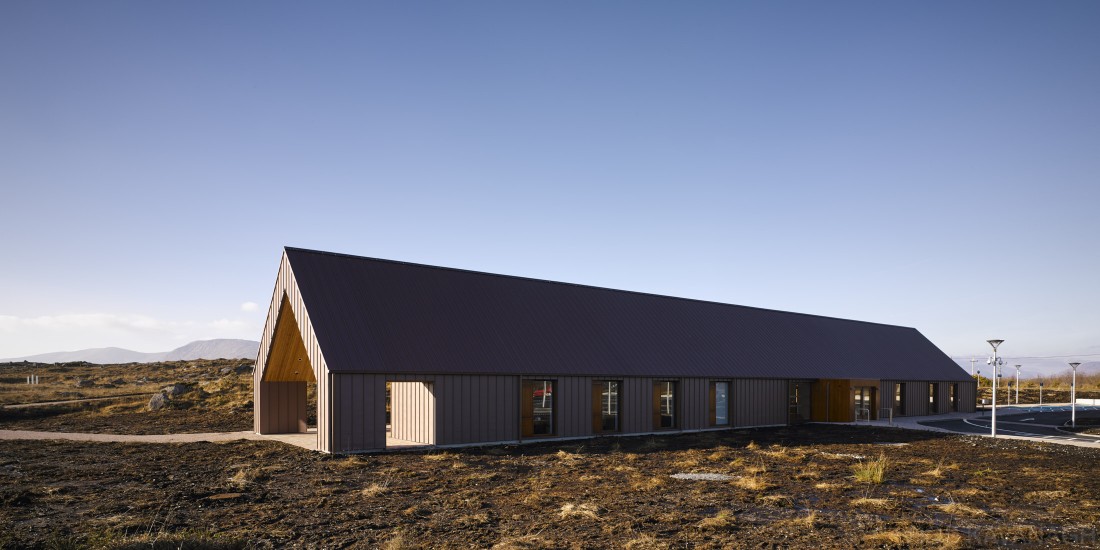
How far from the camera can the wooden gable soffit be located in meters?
23.4

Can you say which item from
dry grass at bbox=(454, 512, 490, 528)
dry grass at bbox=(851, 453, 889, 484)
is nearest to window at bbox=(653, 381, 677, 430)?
dry grass at bbox=(851, 453, 889, 484)

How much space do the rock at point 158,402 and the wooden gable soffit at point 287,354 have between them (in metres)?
13.6

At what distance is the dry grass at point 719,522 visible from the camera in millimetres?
11070

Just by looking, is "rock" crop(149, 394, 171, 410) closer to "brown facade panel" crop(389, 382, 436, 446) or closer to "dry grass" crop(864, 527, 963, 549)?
"brown facade panel" crop(389, 382, 436, 446)

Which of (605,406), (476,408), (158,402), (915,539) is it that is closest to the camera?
(915,539)

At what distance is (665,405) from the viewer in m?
28.4

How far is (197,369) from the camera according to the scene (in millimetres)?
60906

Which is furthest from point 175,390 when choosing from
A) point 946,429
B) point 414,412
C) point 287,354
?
point 946,429

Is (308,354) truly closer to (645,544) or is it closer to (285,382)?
(285,382)

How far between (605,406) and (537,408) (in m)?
3.25

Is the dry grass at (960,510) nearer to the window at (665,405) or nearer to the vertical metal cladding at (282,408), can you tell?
the window at (665,405)

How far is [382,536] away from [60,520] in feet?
17.2

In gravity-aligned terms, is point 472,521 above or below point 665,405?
above

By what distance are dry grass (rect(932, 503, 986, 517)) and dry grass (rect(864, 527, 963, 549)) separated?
6.63 feet
